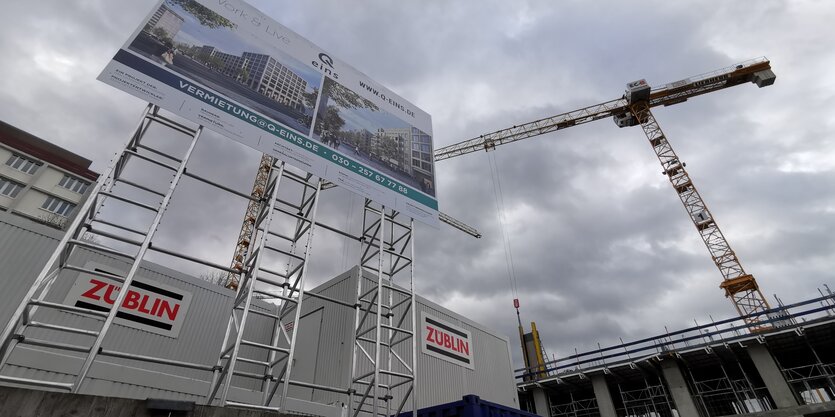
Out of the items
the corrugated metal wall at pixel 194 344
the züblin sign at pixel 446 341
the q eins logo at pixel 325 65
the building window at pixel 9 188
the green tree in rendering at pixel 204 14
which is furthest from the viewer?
the building window at pixel 9 188

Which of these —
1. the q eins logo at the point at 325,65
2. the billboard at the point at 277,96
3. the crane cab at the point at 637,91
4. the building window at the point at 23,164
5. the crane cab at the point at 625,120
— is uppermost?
the crane cab at the point at 637,91

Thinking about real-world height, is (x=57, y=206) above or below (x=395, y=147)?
above

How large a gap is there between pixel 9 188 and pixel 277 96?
5934 centimetres

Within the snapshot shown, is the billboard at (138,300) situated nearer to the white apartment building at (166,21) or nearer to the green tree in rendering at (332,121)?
the white apartment building at (166,21)

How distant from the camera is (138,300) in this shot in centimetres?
1616

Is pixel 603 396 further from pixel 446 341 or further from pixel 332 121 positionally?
pixel 332 121

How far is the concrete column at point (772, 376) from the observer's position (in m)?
23.6

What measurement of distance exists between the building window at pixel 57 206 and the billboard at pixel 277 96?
5727cm

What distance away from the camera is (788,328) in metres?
24.7

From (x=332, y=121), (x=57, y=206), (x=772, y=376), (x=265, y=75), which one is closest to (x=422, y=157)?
(x=332, y=121)

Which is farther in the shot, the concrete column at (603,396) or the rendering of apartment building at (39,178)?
the rendering of apartment building at (39,178)

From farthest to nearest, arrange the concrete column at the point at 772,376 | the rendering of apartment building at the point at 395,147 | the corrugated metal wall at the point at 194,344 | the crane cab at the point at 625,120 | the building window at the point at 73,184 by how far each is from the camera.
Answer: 1. the building window at the point at 73,184
2. the crane cab at the point at 625,120
3. the concrete column at the point at 772,376
4. the rendering of apartment building at the point at 395,147
5. the corrugated metal wall at the point at 194,344

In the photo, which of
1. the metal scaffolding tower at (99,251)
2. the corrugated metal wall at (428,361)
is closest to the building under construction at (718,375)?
the corrugated metal wall at (428,361)

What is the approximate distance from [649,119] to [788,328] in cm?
3337
